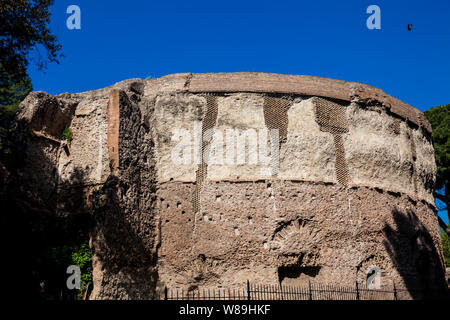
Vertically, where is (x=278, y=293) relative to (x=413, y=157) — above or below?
below

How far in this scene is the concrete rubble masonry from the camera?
10383 millimetres

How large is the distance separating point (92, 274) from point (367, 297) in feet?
19.6

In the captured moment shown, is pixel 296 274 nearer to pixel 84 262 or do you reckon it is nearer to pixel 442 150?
pixel 84 262

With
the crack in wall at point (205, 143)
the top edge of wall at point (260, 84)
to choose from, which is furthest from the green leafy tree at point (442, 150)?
the crack in wall at point (205, 143)

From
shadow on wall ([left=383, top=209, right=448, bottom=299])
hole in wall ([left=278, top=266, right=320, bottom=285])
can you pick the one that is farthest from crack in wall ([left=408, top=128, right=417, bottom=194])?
hole in wall ([left=278, top=266, right=320, bottom=285])

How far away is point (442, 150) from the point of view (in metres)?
20.6

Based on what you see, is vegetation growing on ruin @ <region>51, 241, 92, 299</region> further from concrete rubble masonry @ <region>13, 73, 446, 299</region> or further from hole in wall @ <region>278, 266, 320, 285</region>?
hole in wall @ <region>278, 266, 320, 285</region>

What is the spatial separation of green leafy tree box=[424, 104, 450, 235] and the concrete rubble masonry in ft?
29.2

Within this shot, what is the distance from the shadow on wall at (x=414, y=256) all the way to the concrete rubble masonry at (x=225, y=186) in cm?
5

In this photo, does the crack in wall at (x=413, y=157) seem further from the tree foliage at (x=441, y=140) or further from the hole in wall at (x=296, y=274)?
the tree foliage at (x=441, y=140)

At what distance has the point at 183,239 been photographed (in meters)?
10.7

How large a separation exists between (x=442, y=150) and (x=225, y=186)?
13.3 m

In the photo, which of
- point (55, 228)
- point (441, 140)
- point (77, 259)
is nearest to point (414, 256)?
point (77, 259)

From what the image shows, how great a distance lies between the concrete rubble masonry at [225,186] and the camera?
409 inches
